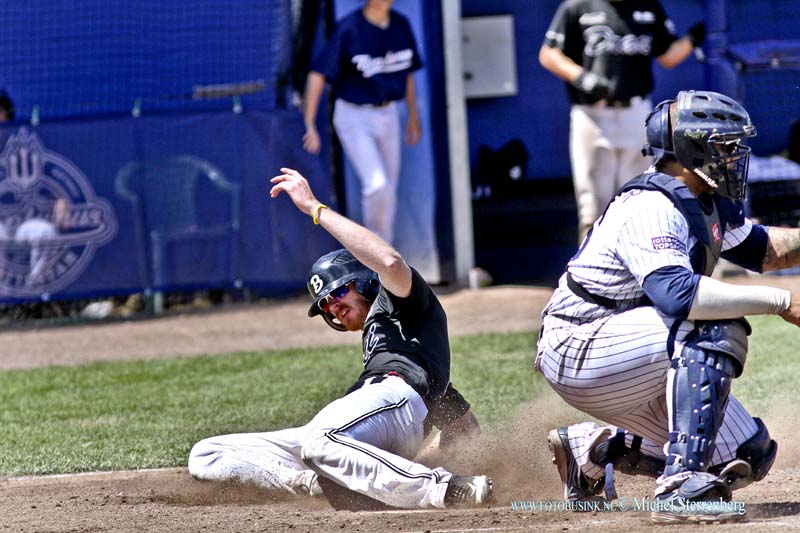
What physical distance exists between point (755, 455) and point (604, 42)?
5843 mm

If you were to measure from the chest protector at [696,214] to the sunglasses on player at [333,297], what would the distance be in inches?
49.2

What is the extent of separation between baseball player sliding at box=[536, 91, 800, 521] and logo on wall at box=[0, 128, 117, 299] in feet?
24.6

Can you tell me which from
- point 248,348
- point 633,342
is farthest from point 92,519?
point 248,348

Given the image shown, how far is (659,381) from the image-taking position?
13.3ft

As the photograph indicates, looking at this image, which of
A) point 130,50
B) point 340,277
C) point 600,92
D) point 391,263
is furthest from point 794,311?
point 130,50

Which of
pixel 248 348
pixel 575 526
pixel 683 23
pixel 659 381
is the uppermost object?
pixel 683 23

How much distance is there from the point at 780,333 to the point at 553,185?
14.0 feet

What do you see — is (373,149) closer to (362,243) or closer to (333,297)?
(333,297)

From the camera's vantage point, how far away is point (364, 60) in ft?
34.7

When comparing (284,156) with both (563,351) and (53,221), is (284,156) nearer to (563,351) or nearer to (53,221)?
(53,221)

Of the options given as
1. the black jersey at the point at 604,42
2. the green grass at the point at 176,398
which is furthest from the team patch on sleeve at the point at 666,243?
the black jersey at the point at 604,42

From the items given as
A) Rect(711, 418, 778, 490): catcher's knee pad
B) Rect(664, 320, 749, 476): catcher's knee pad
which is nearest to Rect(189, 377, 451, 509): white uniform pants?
Rect(664, 320, 749, 476): catcher's knee pad

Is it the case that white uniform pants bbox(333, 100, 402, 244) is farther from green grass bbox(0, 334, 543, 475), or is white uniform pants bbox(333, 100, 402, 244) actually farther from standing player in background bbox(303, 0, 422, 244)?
green grass bbox(0, 334, 543, 475)

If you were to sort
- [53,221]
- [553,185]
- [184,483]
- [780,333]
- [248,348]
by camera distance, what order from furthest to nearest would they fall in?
[553,185], [53,221], [248,348], [780,333], [184,483]
